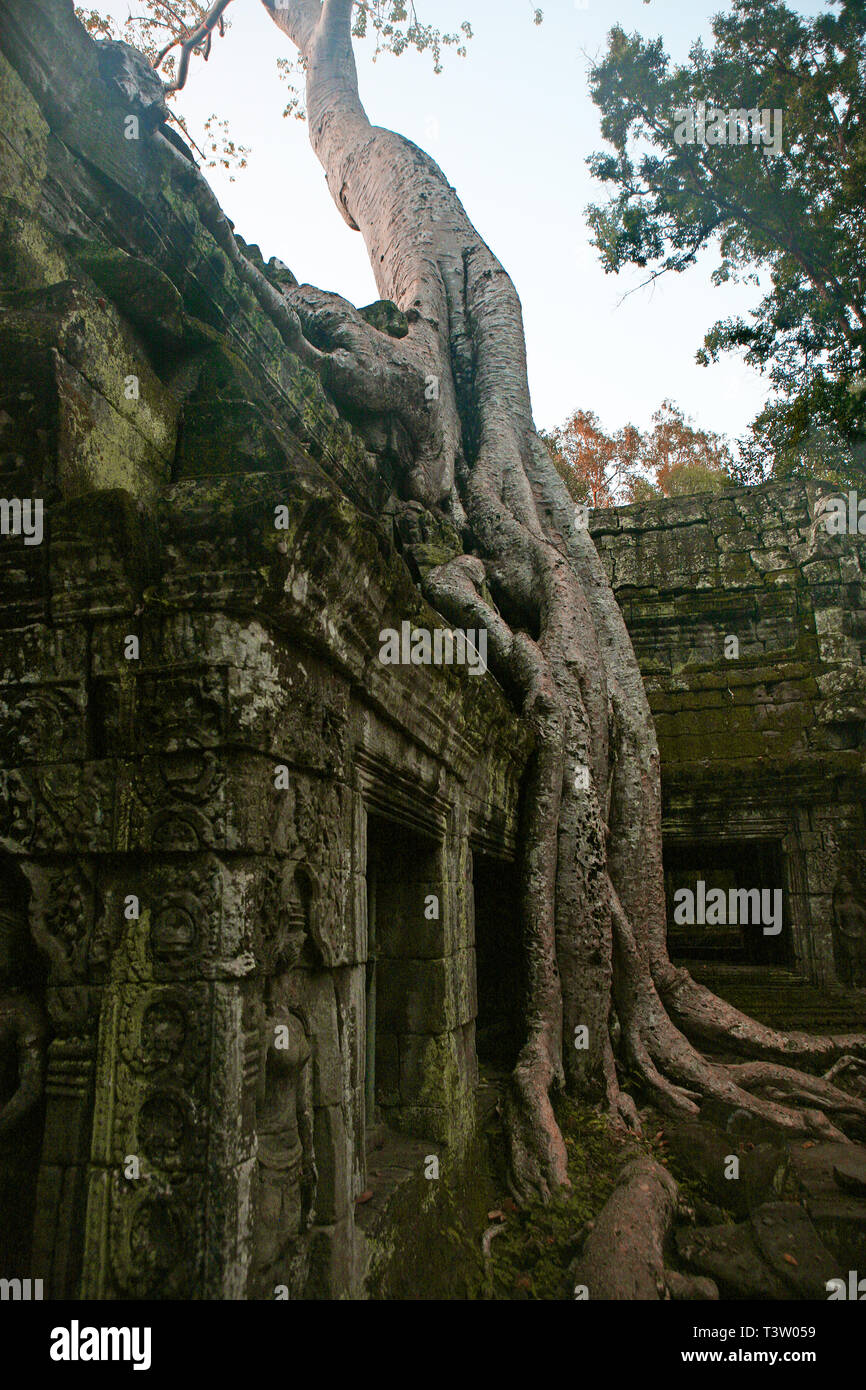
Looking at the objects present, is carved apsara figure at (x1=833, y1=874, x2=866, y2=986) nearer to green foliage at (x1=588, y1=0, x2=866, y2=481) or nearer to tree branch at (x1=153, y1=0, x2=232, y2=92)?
green foliage at (x1=588, y1=0, x2=866, y2=481)

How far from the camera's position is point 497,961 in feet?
16.0

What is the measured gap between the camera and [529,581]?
18.3 feet

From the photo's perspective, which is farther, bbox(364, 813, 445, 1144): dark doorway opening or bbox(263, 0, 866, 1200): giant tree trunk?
bbox(263, 0, 866, 1200): giant tree trunk

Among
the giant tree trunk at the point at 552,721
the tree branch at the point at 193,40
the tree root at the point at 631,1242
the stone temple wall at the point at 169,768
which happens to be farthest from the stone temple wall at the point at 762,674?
the tree branch at the point at 193,40

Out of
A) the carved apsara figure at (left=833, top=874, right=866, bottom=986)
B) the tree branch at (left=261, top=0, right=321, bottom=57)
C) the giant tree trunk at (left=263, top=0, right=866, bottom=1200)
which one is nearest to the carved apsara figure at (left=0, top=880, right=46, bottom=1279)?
the giant tree trunk at (left=263, top=0, right=866, bottom=1200)

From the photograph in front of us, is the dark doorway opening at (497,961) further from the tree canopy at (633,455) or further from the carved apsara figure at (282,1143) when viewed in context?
the tree canopy at (633,455)

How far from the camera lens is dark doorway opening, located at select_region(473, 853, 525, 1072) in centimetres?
449

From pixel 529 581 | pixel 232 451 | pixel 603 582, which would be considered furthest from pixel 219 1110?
pixel 603 582

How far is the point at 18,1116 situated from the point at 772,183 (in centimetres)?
949

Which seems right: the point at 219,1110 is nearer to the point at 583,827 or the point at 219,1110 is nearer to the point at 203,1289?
the point at 203,1289

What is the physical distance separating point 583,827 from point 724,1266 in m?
2.16

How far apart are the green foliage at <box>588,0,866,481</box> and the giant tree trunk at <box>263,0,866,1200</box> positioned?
240cm

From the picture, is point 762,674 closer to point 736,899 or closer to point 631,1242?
point 736,899

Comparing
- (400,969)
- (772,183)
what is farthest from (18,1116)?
(772,183)
